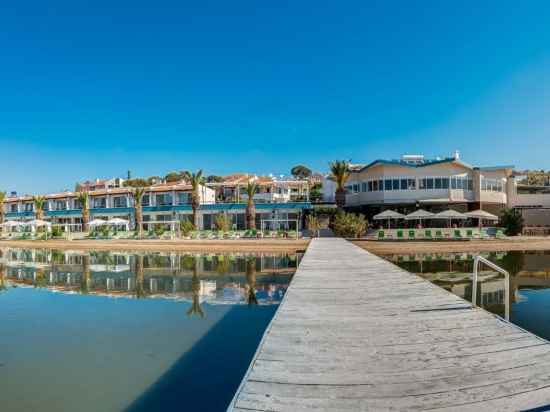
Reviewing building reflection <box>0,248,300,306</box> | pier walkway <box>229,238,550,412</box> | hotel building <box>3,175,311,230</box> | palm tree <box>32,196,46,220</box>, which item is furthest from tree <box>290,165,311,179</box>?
pier walkway <box>229,238,550,412</box>

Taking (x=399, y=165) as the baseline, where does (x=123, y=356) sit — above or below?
below

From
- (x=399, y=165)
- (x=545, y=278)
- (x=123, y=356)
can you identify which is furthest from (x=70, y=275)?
(x=399, y=165)

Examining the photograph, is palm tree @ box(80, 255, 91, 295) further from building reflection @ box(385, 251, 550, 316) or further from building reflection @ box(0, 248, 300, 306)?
building reflection @ box(385, 251, 550, 316)

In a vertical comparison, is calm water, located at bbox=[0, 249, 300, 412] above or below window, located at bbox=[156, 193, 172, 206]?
below

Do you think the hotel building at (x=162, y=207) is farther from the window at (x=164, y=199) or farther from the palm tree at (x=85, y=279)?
the palm tree at (x=85, y=279)

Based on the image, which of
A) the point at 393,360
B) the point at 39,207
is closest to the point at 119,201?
the point at 39,207

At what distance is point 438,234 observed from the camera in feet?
108

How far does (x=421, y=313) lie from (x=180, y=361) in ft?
13.4

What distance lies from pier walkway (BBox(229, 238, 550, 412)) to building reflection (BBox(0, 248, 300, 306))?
5.06 m

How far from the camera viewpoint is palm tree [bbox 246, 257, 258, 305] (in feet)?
38.1

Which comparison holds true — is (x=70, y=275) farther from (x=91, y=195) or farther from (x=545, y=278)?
(x=91, y=195)

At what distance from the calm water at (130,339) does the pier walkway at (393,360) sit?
1.50m

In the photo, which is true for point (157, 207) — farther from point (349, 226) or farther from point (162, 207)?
point (349, 226)

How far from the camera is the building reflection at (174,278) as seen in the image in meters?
12.5
